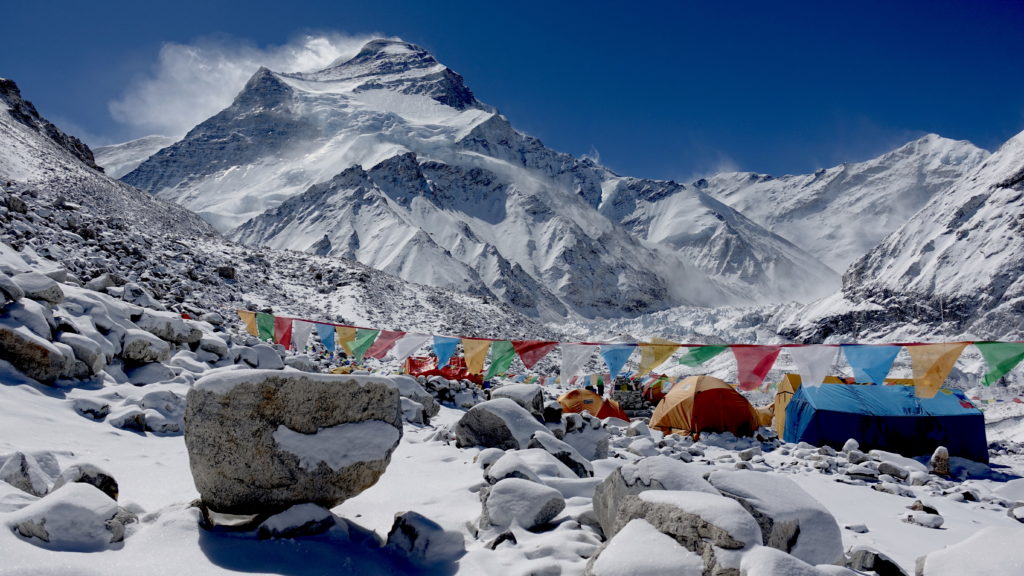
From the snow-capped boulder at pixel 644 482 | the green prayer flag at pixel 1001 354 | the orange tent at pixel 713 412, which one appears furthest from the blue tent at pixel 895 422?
the snow-capped boulder at pixel 644 482

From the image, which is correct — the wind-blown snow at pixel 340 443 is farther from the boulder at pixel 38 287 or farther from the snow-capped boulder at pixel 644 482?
the boulder at pixel 38 287

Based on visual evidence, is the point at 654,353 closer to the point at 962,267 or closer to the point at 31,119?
the point at 31,119

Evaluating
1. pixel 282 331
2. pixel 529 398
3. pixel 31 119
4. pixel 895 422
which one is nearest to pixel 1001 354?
pixel 895 422

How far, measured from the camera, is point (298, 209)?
11388 centimetres

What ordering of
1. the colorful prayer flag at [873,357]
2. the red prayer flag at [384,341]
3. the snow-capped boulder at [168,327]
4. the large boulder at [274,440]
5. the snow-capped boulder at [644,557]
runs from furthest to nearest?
the red prayer flag at [384,341] < the colorful prayer flag at [873,357] < the snow-capped boulder at [168,327] < the large boulder at [274,440] < the snow-capped boulder at [644,557]

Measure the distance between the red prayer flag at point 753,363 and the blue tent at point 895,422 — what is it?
3.28 meters

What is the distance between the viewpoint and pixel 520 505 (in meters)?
4.91

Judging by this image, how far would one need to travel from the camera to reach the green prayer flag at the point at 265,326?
19969 mm

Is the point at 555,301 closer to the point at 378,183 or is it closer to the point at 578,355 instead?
the point at 378,183

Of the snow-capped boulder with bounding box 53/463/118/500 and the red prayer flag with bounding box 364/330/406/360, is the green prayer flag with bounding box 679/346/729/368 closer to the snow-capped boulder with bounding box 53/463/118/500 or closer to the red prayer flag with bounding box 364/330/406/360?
the red prayer flag with bounding box 364/330/406/360

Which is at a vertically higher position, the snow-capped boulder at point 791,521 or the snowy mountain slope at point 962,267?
the snowy mountain slope at point 962,267

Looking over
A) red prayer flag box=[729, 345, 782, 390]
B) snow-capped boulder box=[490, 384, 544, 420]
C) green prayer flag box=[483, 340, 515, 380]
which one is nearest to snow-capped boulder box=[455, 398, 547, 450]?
snow-capped boulder box=[490, 384, 544, 420]

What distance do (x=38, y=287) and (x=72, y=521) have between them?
6942 millimetres

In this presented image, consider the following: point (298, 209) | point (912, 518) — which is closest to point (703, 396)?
point (912, 518)
